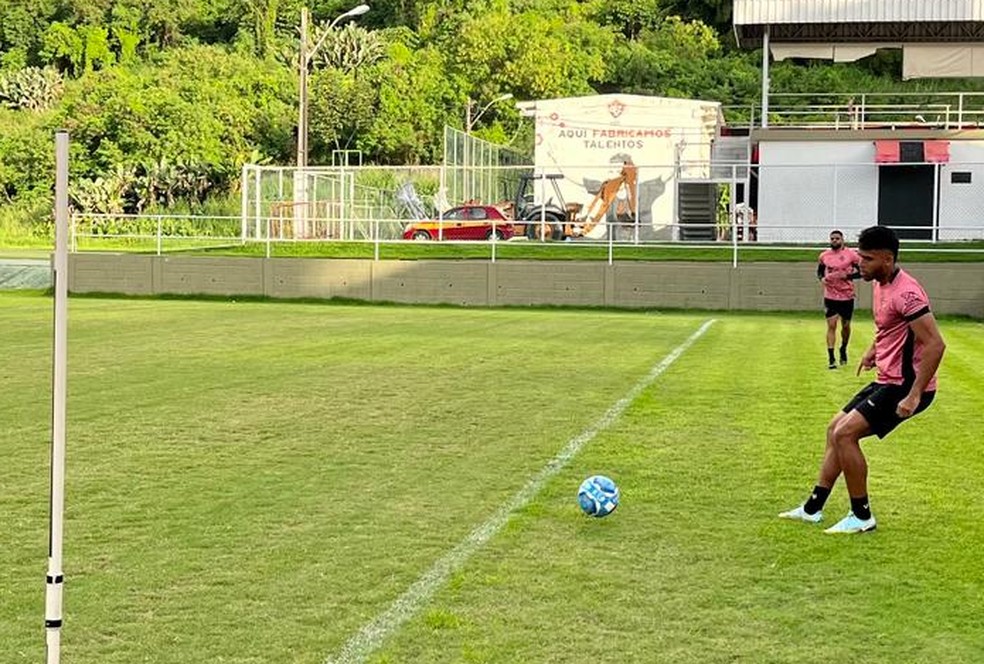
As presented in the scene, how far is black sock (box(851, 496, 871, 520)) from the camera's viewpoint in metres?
7.78

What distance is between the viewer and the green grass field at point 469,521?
227 inches

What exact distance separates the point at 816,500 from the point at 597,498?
4.07 ft

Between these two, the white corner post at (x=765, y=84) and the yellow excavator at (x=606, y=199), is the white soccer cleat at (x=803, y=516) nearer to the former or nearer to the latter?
the yellow excavator at (x=606, y=199)

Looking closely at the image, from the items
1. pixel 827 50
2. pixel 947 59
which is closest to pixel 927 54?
pixel 947 59

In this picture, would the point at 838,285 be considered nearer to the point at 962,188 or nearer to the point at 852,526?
the point at 852,526

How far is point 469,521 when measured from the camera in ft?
25.8

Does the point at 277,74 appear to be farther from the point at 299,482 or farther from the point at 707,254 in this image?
the point at 299,482

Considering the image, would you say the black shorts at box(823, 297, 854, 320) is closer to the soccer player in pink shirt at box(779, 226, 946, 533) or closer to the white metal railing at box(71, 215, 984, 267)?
the soccer player in pink shirt at box(779, 226, 946, 533)

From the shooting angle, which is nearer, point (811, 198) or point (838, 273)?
point (838, 273)

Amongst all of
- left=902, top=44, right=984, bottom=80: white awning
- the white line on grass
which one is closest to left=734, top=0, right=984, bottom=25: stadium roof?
left=902, top=44, right=984, bottom=80: white awning

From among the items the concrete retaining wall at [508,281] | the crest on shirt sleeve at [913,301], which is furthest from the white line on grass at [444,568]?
the concrete retaining wall at [508,281]

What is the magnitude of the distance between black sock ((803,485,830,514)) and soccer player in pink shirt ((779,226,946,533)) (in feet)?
0.36

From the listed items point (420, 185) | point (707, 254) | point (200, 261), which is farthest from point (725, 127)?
point (200, 261)

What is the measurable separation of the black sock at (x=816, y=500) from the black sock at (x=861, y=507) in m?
0.17
